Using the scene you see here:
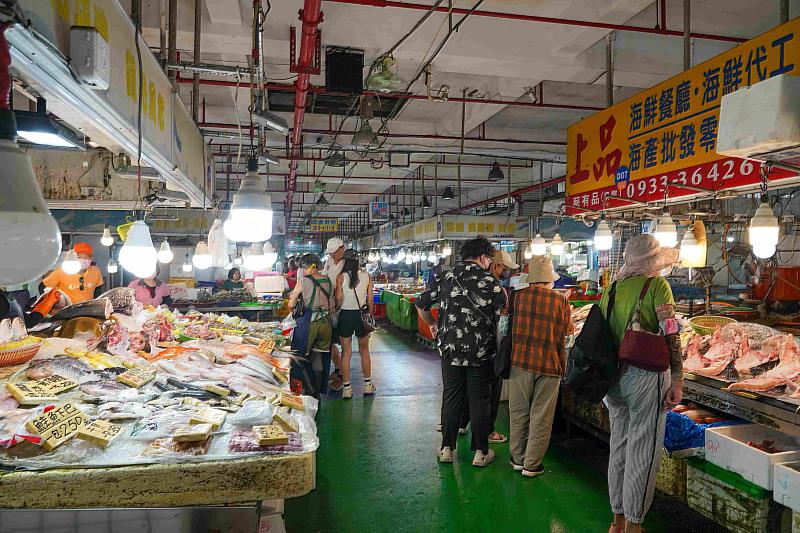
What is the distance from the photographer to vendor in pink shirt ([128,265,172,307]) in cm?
877

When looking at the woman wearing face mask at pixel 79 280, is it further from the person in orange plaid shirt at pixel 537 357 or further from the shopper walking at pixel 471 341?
the person in orange plaid shirt at pixel 537 357

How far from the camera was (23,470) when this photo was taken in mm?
2174

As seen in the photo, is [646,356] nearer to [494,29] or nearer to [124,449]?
[124,449]

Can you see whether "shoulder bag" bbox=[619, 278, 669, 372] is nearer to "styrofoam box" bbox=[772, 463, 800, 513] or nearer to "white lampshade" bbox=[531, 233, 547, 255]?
"styrofoam box" bbox=[772, 463, 800, 513]

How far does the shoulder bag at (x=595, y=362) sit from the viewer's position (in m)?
3.83

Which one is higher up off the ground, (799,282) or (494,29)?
(494,29)

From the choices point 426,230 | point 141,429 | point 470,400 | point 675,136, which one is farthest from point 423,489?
point 426,230

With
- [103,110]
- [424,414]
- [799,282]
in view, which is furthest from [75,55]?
[799,282]

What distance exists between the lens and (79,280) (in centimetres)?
841

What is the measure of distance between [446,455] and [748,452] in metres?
2.63

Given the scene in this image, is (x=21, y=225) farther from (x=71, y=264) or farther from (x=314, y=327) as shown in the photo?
(x=71, y=264)

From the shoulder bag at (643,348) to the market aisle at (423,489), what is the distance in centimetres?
139

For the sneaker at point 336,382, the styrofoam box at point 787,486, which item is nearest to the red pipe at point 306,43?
the sneaker at point 336,382

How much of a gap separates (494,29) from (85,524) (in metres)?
6.27
